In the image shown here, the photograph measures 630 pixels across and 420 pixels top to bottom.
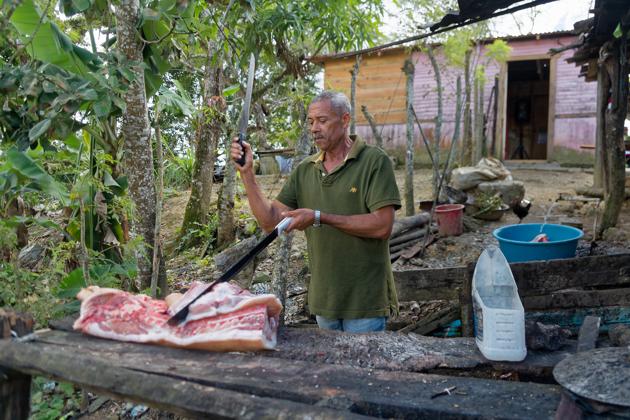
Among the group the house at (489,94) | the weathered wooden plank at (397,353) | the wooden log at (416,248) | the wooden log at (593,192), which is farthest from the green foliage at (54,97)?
the house at (489,94)

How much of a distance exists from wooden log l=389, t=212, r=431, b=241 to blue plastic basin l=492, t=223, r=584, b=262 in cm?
219

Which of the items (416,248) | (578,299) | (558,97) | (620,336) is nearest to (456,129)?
(416,248)

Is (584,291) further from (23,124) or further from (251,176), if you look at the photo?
(23,124)

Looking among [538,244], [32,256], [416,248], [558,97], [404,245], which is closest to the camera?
[538,244]

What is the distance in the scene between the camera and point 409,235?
770 cm

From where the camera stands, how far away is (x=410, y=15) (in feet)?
33.0

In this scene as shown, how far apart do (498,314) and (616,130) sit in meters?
5.30

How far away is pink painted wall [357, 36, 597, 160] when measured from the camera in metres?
15.3

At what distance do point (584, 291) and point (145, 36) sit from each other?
380 centimetres

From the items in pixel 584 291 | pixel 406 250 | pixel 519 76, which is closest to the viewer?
pixel 584 291

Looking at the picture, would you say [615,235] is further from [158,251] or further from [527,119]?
[527,119]

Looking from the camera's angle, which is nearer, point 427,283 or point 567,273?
point 567,273

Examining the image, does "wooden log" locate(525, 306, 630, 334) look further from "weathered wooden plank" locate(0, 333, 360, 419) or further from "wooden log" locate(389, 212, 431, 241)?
"wooden log" locate(389, 212, 431, 241)

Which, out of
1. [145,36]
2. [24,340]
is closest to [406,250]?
[145,36]
